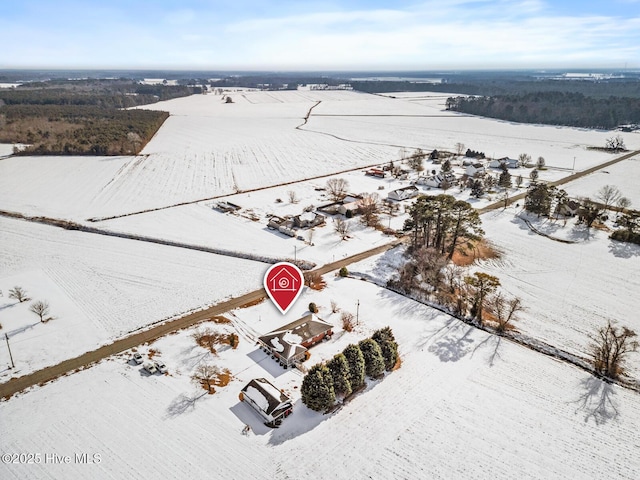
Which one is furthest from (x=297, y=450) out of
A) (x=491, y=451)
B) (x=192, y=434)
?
(x=491, y=451)

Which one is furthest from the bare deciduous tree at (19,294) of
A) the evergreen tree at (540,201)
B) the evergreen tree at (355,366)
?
the evergreen tree at (540,201)

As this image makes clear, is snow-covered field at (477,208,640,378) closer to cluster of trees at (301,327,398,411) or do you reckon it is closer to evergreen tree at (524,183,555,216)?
evergreen tree at (524,183,555,216)

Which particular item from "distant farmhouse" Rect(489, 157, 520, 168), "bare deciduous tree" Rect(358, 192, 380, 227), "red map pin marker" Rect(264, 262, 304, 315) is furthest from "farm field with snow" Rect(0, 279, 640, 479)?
"distant farmhouse" Rect(489, 157, 520, 168)

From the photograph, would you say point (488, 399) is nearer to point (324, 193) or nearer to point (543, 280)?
point (543, 280)

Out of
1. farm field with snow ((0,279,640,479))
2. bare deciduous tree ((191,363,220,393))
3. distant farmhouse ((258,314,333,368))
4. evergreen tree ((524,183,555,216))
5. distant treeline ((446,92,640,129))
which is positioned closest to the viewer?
farm field with snow ((0,279,640,479))

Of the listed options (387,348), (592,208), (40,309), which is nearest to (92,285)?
(40,309)

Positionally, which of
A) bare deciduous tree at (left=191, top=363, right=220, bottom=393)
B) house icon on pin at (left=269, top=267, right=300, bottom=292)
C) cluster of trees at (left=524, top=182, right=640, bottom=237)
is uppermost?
house icon on pin at (left=269, top=267, right=300, bottom=292)

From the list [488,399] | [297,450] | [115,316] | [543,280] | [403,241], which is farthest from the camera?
[403,241]
